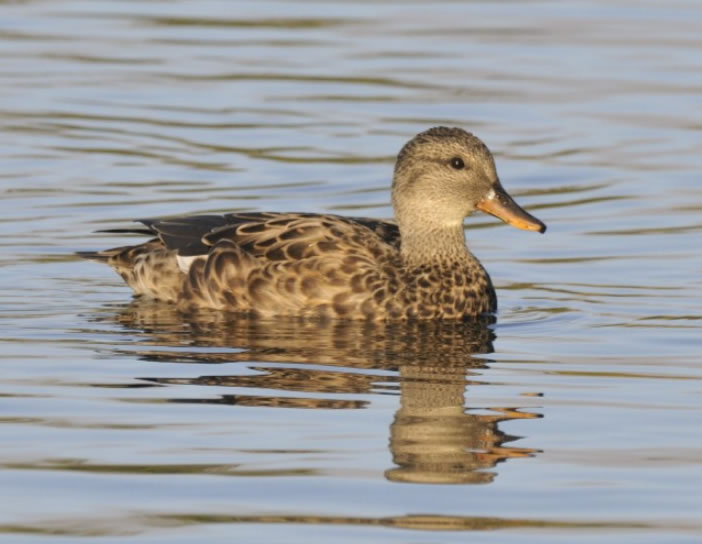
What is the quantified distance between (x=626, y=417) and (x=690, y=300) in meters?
3.45

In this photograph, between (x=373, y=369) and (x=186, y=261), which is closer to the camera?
(x=373, y=369)

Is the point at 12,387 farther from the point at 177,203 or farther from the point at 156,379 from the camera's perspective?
the point at 177,203

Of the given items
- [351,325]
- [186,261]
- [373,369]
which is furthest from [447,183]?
[373,369]

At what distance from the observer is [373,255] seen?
543 inches

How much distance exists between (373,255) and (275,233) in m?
0.69

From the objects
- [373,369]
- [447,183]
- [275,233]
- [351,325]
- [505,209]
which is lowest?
[373,369]

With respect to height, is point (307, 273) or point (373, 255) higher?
point (373, 255)

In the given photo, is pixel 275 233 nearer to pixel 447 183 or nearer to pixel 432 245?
pixel 432 245

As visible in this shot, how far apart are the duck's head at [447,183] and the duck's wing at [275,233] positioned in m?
0.35

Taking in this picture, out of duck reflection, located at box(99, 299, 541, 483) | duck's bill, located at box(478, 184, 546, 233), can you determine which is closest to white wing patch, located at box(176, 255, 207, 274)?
duck reflection, located at box(99, 299, 541, 483)

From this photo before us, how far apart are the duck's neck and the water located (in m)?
0.57

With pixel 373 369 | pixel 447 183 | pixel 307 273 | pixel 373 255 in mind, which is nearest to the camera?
pixel 373 369

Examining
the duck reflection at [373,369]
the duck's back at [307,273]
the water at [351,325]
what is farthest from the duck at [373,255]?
the water at [351,325]

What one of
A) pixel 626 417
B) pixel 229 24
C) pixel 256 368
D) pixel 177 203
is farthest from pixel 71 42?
pixel 626 417
